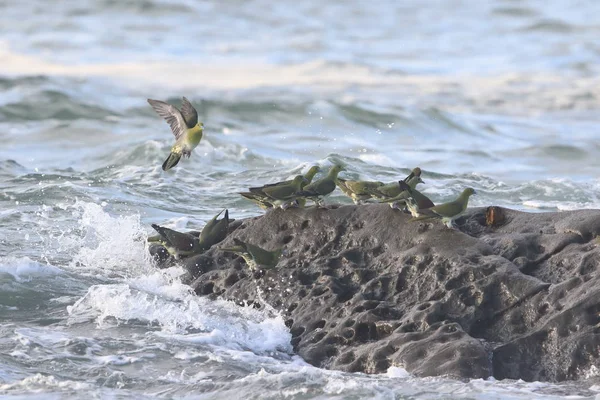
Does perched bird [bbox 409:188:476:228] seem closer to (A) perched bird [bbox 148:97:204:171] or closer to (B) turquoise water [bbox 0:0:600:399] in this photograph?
(B) turquoise water [bbox 0:0:600:399]

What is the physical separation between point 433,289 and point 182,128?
8.68ft

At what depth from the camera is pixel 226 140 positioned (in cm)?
1725

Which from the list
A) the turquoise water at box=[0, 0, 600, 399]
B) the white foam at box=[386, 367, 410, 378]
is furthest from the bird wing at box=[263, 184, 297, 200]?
the white foam at box=[386, 367, 410, 378]

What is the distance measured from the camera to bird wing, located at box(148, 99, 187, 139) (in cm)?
844

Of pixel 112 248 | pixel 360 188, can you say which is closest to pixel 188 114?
pixel 112 248

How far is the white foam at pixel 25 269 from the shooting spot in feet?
27.7

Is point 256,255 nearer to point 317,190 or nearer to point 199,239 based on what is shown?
point 317,190

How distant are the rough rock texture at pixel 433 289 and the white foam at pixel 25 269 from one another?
1437 mm

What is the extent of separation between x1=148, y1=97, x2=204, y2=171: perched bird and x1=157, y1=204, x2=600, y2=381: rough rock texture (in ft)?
3.02

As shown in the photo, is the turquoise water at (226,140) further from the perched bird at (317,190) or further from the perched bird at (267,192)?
the perched bird at (317,190)

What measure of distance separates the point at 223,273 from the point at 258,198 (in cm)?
56

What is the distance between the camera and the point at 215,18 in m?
34.7

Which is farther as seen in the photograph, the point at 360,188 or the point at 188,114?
the point at 188,114

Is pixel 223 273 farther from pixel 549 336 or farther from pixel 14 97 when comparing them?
pixel 14 97
